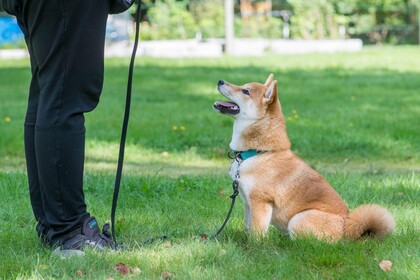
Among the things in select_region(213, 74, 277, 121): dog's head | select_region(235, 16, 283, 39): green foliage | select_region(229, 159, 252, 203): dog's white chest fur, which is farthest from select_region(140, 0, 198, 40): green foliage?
select_region(229, 159, 252, 203): dog's white chest fur

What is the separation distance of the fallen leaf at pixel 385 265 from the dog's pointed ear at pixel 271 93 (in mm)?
1058

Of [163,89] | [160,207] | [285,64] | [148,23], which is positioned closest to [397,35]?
[148,23]

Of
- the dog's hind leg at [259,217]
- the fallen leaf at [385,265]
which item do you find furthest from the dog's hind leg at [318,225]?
the fallen leaf at [385,265]

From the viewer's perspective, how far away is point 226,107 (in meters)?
4.12

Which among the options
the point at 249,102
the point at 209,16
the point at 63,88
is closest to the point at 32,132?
the point at 63,88

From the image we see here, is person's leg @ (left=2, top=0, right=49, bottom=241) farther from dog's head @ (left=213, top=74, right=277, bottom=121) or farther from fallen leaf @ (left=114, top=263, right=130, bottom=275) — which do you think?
dog's head @ (left=213, top=74, right=277, bottom=121)

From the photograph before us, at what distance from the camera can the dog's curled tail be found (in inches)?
150

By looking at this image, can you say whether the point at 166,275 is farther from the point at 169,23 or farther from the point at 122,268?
the point at 169,23

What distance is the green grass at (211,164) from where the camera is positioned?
140 inches

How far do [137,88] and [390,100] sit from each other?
4.15 meters

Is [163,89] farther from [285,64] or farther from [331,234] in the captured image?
[331,234]

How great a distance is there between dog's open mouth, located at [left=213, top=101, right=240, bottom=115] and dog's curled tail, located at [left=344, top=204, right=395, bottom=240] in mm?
811

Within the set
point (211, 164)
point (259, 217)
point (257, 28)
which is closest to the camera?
point (259, 217)

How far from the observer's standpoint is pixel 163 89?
1246 cm
